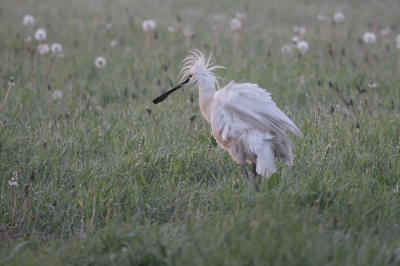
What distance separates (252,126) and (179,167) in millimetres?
722

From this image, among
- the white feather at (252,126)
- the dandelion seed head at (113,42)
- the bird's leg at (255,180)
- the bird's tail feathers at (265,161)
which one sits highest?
the dandelion seed head at (113,42)

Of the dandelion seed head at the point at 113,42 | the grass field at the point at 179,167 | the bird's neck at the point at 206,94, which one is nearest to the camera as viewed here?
the grass field at the point at 179,167

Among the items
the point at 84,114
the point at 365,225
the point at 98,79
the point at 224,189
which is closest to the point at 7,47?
the point at 98,79

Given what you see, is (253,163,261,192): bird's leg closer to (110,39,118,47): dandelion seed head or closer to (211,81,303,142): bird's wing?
(211,81,303,142): bird's wing

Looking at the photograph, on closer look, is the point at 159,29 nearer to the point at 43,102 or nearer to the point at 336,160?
the point at 43,102

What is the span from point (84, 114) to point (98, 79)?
5.21 feet

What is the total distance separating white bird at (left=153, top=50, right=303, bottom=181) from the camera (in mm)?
4328

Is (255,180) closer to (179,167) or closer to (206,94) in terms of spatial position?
(179,167)

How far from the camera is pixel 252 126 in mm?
4438

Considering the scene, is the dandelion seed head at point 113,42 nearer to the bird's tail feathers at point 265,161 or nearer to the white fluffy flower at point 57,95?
the white fluffy flower at point 57,95

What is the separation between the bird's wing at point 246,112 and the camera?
4.34m

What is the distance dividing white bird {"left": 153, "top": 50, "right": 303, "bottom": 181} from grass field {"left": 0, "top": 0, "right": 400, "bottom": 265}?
195 millimetres

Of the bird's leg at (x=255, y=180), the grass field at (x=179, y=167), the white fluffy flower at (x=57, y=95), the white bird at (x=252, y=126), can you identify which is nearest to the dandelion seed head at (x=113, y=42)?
the grass field at (x=179, y=167)

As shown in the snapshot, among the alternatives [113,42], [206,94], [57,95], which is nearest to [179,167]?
[206,94]
